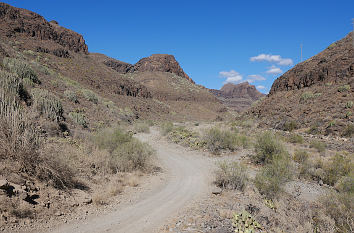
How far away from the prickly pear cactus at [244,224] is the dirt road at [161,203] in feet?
4.80

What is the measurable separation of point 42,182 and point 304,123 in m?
22.8

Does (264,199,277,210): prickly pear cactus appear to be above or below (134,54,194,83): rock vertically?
below

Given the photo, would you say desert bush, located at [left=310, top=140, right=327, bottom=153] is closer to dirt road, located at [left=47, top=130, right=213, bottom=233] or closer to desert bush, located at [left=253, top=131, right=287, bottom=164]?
desert bush, located at [left=253, top=131, right=287, bottom=164]

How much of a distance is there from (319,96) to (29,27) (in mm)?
54712

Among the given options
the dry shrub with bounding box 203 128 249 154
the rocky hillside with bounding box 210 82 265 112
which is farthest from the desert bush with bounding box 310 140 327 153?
the rocky hillside with bounding box 210 82 265 112

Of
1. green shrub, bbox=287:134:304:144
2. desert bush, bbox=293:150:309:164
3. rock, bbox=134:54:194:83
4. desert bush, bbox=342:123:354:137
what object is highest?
rock, bbox=134:54:194:83

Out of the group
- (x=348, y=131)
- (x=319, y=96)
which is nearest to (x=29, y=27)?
(x=319, y=96)

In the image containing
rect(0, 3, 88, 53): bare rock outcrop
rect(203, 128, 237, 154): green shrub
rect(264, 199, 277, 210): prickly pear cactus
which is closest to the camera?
rect(264, 199, 277, 210): prickly pear cactus

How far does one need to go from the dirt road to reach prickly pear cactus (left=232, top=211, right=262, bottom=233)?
4.80 ft

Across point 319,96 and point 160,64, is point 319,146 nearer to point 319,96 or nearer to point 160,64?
point 319,96

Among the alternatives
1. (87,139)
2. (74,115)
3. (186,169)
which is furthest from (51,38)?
(186,169)

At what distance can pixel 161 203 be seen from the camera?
5.68m

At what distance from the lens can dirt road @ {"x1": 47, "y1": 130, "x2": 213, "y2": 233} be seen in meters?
4.27

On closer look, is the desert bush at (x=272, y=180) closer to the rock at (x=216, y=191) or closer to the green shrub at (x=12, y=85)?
the rock at (x=216, y=191)
